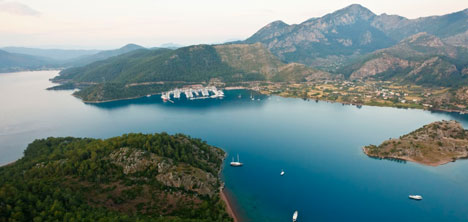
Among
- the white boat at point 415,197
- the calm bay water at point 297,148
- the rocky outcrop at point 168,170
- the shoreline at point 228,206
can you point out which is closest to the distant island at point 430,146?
the calm bay water at point 297,148

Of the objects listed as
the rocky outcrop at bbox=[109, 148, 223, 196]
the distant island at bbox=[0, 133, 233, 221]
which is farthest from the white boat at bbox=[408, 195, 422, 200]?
the rocky outcrop at bbox=[109, 148, 223, 196]

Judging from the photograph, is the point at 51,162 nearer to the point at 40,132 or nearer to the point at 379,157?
the point at 40,132

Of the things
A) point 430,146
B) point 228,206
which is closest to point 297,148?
point 228,206

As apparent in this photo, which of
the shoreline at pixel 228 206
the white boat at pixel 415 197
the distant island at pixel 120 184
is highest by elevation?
the distant island at pixel 120 184

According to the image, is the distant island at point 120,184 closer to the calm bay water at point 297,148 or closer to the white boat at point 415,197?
the calm bay water at point 297,148

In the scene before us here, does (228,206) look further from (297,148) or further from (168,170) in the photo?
(297,148)
